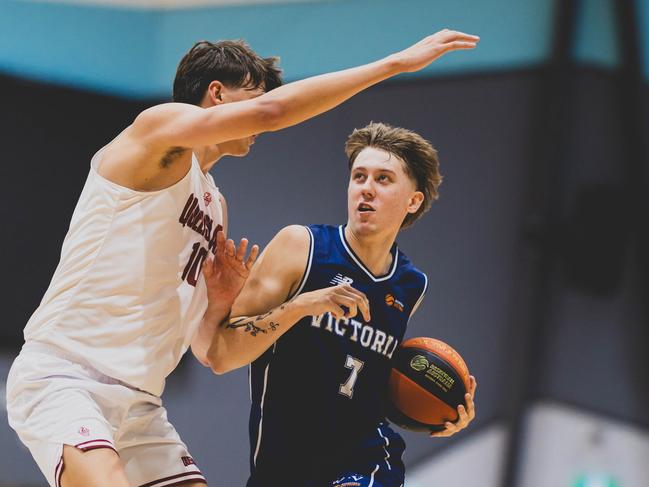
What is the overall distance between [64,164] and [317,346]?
501 centimetres

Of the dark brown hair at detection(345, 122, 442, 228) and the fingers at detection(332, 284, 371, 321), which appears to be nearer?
the fingers at detection(332, 284, 371, 321)

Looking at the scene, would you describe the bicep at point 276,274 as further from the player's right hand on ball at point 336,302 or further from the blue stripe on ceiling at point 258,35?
the blue stripe on ceiling at point 258,35

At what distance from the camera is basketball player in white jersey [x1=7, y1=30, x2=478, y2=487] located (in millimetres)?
3104

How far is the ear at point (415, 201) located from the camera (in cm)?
401

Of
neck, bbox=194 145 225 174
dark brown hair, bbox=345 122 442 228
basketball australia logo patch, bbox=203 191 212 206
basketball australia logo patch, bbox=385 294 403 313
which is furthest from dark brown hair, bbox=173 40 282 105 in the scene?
basketball australia logo patch, bbox=385 294 403 313

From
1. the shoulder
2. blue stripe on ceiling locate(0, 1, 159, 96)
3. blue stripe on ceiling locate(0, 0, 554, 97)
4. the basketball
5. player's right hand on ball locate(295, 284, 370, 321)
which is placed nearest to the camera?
the shoulder

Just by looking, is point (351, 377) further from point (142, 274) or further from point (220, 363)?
point (142, 274)

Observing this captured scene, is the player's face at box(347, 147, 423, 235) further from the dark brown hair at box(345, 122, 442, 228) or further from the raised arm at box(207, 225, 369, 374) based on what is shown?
the raised arm at box(207, 225, 369, 374)

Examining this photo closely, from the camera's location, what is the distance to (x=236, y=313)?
381 centimetres

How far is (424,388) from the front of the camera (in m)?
3.83

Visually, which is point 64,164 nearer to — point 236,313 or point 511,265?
point 511,265

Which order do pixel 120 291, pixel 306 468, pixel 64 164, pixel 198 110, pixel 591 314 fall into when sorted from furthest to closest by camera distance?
1. pixel 64 164
2. pixel 591 314
3. pixel 306 468
4. pixel 120 291
5. pixel 198 110

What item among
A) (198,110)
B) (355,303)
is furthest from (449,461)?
(198,110)

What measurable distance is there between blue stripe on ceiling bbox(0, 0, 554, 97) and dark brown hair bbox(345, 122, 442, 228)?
10.9ft
